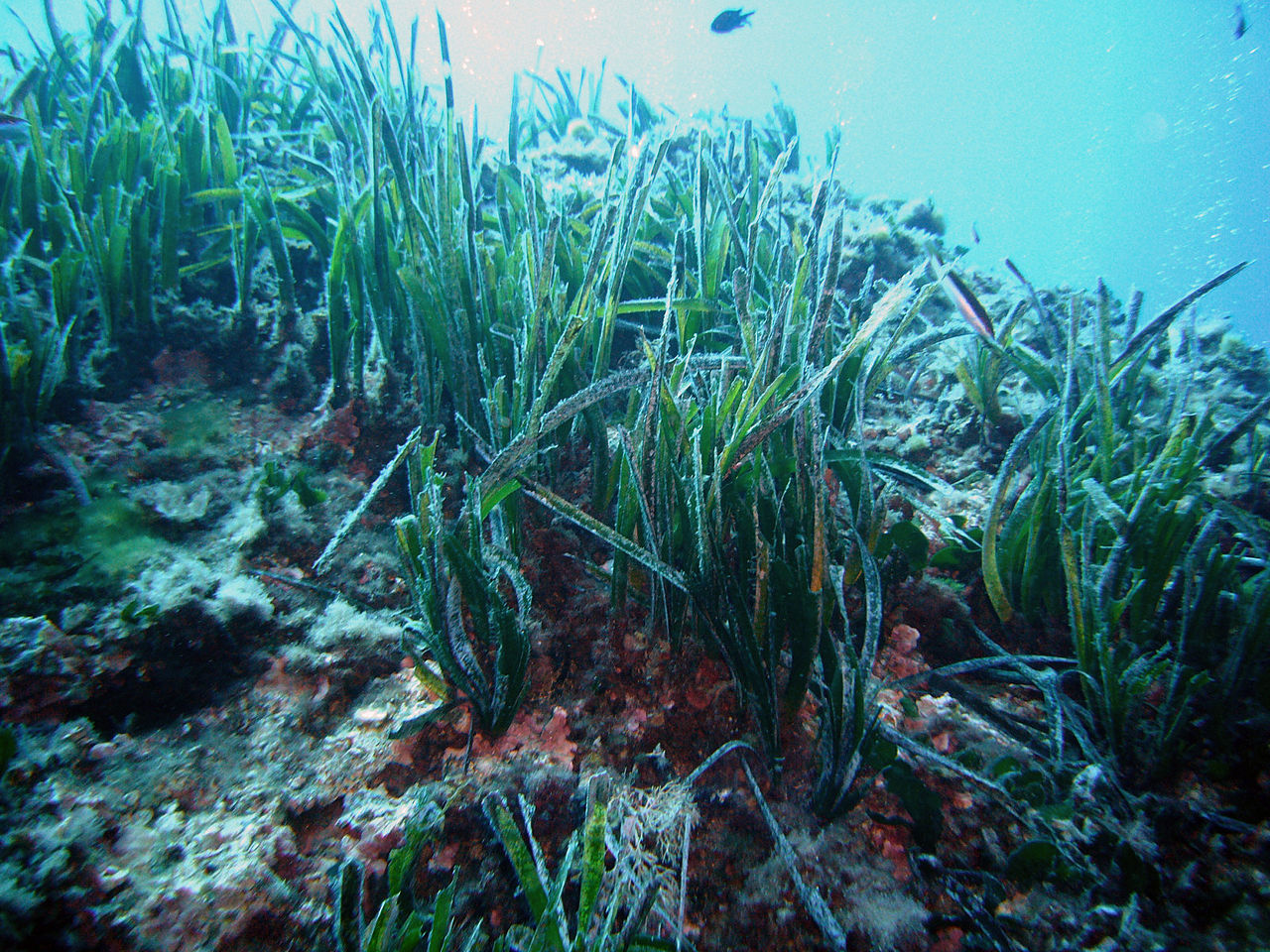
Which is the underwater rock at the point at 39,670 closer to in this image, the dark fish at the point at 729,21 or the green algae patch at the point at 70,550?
the green algae patch at the point at 70,550

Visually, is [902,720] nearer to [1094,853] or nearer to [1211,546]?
[1094,853]

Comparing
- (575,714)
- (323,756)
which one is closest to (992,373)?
(575,714)

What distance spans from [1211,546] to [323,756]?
2159 millimetres

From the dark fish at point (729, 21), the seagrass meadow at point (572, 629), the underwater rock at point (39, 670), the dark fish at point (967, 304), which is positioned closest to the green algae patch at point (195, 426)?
the seagrass meadow at point (572, 629)

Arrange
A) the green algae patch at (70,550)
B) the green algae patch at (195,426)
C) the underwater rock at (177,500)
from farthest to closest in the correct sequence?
the green algae patch at (195,426) → the underwater rock at (177,500) → the green algae patch at (70,550)

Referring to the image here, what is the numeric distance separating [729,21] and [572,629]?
293 inches

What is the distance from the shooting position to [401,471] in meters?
1.82

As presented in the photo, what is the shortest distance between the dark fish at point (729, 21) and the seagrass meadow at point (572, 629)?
18.5 ft

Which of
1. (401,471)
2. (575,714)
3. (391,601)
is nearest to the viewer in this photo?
(575,714)

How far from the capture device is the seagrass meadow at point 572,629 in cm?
92

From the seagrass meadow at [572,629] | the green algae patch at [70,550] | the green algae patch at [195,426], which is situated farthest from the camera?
the green algae patch at [195,426]

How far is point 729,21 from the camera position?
5.97m

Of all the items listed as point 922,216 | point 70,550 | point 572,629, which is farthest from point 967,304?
point 922,216

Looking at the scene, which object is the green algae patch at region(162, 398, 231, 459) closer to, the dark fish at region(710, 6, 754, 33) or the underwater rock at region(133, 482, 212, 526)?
the underwater rock at region(133, 482, 212, 526)
